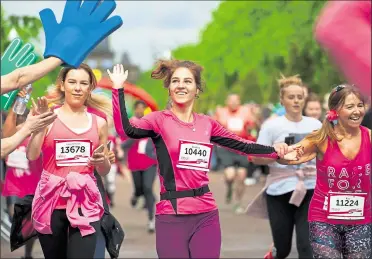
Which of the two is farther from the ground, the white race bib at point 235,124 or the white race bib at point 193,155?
the white race bib at point 235,124

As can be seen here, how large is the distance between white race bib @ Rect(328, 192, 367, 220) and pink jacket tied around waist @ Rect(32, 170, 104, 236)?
158cm

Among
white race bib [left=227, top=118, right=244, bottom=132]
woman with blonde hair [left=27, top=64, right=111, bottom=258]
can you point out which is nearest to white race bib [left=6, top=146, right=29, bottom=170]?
woman with blonde hair [left=27, top=64, right=111, bottom=258]

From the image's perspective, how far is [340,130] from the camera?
6.73 meters

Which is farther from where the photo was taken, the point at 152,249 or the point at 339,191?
the point at 152,249

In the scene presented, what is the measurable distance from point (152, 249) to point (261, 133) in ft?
11.1

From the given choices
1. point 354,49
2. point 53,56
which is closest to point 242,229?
point 53,56

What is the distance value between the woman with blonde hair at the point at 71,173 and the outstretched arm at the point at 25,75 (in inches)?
86.9

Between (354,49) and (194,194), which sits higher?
(354,49)

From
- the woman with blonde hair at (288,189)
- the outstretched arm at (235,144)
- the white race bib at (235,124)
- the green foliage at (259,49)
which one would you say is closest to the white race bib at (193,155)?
the outstretched arm at (235,144)

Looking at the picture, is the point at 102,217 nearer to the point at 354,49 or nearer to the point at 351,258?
the point at 351,258

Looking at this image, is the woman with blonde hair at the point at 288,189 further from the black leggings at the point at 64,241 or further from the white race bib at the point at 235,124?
the white race bib at the point at 235,124

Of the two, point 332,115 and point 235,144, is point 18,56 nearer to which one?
point 235,144

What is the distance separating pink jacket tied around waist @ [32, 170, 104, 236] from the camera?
6426 mm

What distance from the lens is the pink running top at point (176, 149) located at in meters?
6.36
